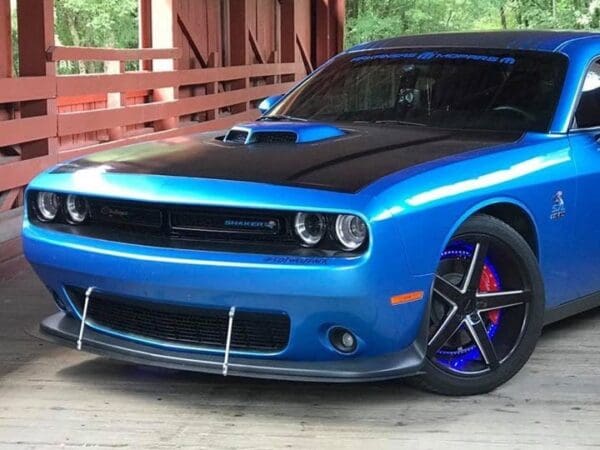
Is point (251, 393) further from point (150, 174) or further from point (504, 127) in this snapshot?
point (504, 127)

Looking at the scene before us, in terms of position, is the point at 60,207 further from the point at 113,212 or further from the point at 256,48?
the point at 256,48

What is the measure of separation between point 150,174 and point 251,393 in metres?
1.02

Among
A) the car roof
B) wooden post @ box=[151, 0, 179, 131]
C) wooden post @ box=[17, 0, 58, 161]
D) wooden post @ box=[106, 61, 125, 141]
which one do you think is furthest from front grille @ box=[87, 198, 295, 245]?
wooden post @ box=[151, 0, 179, 131]

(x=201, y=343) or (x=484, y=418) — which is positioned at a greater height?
(x=201, y=343)

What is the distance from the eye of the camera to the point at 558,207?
15.3 ft

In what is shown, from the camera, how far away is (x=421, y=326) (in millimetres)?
4004

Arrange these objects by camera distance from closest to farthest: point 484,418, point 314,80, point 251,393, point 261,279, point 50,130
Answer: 1. point 261,279
2. point 484,418
3. point 251,393
4. point 314,80
5. point 50,130

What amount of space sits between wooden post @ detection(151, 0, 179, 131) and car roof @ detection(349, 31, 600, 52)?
5.68m

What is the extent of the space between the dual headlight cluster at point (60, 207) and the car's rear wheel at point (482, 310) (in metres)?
1.54

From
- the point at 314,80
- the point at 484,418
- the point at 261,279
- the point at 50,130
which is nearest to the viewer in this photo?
the point at 261,279

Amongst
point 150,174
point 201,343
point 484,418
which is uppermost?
point 150,174

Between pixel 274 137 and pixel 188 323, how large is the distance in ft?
3.36

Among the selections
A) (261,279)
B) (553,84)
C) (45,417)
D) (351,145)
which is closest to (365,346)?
(261,279)

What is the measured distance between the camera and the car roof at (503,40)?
529 centimetres
